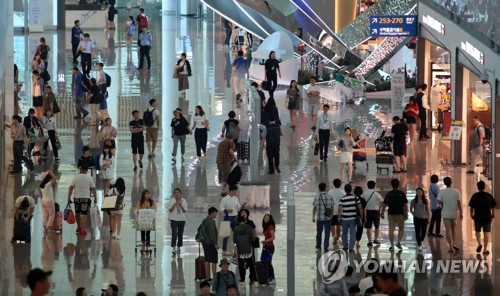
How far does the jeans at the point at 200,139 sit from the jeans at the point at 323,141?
7.77ft

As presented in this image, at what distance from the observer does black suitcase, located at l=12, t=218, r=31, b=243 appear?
70.6 ft

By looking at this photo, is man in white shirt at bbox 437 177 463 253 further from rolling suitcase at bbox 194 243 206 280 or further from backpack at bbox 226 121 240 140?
backpack at bbox 226 121 240 140

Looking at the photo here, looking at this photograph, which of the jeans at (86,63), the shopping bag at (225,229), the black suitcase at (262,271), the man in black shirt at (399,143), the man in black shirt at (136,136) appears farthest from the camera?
the jeans at (86,63)

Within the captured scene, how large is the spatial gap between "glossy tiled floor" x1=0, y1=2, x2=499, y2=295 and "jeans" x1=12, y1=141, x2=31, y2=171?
24 centimetres

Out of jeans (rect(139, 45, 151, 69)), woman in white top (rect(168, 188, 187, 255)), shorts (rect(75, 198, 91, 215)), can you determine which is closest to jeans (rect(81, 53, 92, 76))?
jeans (rect(139, 45, 151, 69))

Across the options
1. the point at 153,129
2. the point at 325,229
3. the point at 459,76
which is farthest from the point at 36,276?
the point at 459,76

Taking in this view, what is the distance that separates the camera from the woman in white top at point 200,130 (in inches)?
1125

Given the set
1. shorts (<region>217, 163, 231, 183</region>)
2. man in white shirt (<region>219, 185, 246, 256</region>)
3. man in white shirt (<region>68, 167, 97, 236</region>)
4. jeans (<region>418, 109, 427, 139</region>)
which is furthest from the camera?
jeans (<region>418, 109, 427, 139</region>)

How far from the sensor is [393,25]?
33844 millimetres

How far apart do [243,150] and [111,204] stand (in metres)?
6.92

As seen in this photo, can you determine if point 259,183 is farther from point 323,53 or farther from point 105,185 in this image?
point 323,53

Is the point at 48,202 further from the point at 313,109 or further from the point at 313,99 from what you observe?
the point at 313,99

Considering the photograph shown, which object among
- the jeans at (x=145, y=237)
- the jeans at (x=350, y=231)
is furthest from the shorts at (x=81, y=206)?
the jeans at (x=350, y=231)

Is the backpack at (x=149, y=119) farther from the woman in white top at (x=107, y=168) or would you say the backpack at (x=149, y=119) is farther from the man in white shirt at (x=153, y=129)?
the woman in white top at (x=107, y=168)
